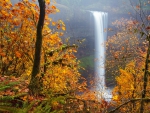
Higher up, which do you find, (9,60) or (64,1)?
(64,1)

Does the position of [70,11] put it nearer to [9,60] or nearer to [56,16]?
[56,16]

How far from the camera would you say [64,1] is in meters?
83.5

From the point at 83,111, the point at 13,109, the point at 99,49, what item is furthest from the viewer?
the point at 99,49

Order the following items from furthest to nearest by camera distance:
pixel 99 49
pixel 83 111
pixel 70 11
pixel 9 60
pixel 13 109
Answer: pixel 70 11 < pixel 99 49 < pixel 9 60 < pixel 83 111 < pixel 13 109

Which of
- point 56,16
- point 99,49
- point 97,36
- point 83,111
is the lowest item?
point 83,111

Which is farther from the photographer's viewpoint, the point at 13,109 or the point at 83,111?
the point at 83,111

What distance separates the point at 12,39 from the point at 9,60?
194 centimetres

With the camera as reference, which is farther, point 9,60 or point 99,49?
point 99,49

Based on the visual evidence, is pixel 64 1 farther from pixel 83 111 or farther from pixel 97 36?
pixel 83 111

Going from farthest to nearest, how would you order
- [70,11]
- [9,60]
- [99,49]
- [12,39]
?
1. [70,11]
2. [99,49]
3. [9,60]
4. [12,39]

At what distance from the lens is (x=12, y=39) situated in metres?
12.5

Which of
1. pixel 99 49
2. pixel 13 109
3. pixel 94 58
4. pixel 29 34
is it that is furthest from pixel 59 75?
pixel 99 49

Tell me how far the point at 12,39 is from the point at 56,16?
5657 cm

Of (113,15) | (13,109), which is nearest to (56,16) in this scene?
(113,15)
